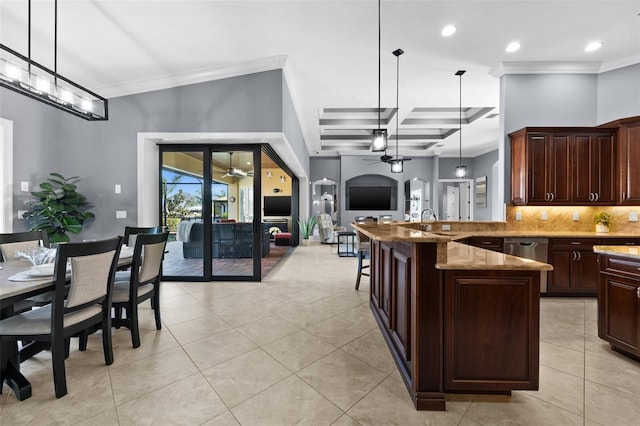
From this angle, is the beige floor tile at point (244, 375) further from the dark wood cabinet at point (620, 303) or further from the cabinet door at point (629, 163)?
the cabinet door at point (629, 163)

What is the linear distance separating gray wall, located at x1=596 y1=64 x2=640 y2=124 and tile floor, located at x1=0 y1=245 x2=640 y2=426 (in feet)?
9.45

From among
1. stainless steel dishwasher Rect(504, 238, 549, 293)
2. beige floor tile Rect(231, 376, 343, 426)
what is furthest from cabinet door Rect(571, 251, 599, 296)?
beige floor tile Rect(231, 376, 343, 426)

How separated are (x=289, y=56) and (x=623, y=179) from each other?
4.75 metres

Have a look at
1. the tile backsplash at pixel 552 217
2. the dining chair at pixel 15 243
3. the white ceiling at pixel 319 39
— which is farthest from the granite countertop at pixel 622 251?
the dining chair at pixel 15 243

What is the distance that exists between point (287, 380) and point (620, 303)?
270 cm

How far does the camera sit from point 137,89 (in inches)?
157

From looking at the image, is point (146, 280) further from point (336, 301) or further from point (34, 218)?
point (34, 218)

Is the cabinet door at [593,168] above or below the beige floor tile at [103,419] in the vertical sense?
above

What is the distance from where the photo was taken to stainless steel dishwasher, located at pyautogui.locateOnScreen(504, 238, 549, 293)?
12.1ft

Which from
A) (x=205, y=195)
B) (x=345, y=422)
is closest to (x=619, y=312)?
(x=345, y=422)

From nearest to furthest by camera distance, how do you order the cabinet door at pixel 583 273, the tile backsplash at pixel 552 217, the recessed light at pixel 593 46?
the recessed light at pixel 593 46, the cabinet door at pixel 583 273, the tile backsplash at pixel 552 217

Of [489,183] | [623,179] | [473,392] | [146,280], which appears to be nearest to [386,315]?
[473,392]

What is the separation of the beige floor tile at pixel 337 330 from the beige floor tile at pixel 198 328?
0.90m

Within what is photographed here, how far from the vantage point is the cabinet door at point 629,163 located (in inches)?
139
